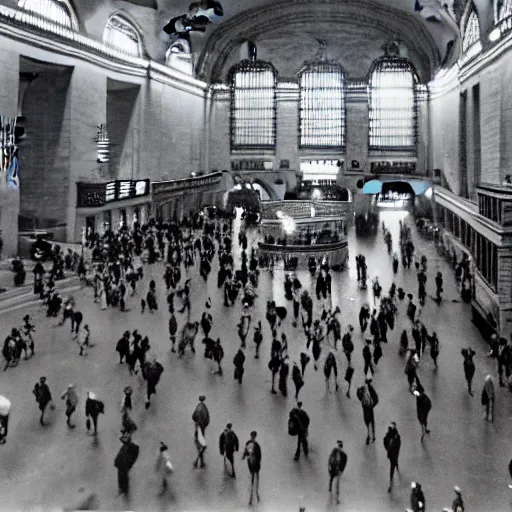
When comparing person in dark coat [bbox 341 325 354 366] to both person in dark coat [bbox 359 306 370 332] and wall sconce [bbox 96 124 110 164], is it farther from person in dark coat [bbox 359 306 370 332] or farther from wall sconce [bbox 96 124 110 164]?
wall sconce [bbox 96 124 110 164]

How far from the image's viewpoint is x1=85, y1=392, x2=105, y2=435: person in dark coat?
7305 millimetres

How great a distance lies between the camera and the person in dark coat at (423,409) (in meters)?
7.44

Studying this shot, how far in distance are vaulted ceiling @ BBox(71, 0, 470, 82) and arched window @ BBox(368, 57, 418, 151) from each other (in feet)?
2.84

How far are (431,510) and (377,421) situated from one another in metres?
1.51

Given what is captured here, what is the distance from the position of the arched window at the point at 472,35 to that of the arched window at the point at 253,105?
42.1 feet

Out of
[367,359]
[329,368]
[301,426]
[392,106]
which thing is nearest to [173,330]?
[329,368]

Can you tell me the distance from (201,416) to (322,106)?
82.5ft

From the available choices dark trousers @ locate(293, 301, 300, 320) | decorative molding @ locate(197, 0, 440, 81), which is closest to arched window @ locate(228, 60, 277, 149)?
decorative molding @ locate(197, 0, 440, 81)

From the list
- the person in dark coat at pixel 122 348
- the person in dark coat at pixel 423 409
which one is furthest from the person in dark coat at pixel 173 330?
the person in dark coat at pixel 423 409

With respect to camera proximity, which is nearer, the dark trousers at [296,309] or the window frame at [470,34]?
the dark trousers at [296,309]

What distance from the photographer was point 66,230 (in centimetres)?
1491

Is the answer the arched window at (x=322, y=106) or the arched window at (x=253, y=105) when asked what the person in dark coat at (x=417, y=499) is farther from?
the arched window at (x=322, y=106)

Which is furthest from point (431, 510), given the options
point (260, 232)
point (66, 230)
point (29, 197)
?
point (29, 197)

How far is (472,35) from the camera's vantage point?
56.6 feet
